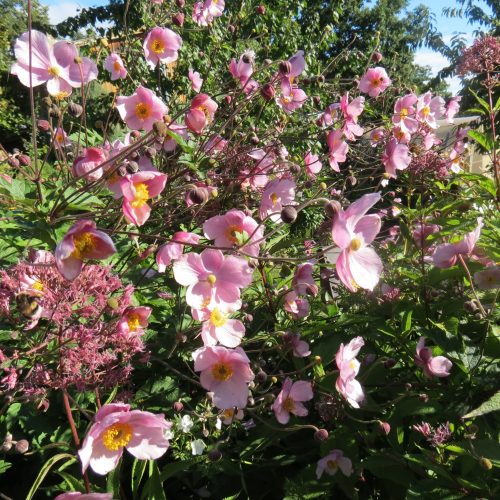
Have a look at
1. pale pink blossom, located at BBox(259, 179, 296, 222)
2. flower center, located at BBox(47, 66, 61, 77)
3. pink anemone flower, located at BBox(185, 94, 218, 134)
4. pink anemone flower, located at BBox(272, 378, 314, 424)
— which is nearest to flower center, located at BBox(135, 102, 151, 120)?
pink anemone flower, located at BBox(185, 94, 218, 134)

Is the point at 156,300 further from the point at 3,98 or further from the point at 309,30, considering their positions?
the point at 3,98

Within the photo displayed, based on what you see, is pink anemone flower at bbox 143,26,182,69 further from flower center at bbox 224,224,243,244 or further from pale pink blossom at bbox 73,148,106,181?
flower center at bbox 224,224,243,244

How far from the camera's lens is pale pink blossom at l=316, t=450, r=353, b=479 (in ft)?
4.24

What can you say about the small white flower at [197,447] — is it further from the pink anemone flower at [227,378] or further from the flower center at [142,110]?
the flower center at [142,110]

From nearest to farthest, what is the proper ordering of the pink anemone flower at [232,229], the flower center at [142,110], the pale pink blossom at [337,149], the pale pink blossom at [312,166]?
the pink anemone flower at [232,229], the flower center at [142,110], the pale pink blossom at [337,149], the pale pink blossom at [312,166]

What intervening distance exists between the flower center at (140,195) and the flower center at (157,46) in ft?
3.88

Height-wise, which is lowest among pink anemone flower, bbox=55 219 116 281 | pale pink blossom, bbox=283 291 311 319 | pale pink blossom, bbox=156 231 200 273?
pink anemone flower, bbox=55 219 116 281

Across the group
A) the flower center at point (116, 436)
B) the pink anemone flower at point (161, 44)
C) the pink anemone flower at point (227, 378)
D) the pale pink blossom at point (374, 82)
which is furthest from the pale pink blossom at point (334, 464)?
the pale pink blossom at point (374, 82)

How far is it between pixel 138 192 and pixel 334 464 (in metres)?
0.86

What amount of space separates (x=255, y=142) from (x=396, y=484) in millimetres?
1263

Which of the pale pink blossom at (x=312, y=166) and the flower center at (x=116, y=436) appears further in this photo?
the pale pink blossom at (x=312, y=166)

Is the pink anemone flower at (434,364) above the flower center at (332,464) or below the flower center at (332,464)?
above

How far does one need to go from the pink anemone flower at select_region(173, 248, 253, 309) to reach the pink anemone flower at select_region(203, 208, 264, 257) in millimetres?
114

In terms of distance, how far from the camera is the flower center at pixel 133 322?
1.19 meters
